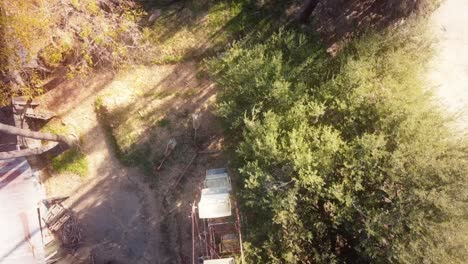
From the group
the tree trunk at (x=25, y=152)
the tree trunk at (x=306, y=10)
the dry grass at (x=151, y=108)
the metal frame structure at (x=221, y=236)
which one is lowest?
the metal frame structure at (x=221, y=236)

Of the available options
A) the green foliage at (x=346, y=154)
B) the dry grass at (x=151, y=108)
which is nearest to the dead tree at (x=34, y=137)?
the dry grass at (x=151, y=108)

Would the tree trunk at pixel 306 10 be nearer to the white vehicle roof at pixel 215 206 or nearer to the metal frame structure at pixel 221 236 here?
the metal frame structure at pixel 221 236

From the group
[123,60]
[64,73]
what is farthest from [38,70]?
[123,60]

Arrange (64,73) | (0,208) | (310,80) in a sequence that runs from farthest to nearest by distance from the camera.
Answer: (64,73) < (0,208) < (310,80)

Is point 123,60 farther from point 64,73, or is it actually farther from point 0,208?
point 0,208

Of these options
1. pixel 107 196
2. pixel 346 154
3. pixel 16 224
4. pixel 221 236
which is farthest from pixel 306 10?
pixel 16 224
